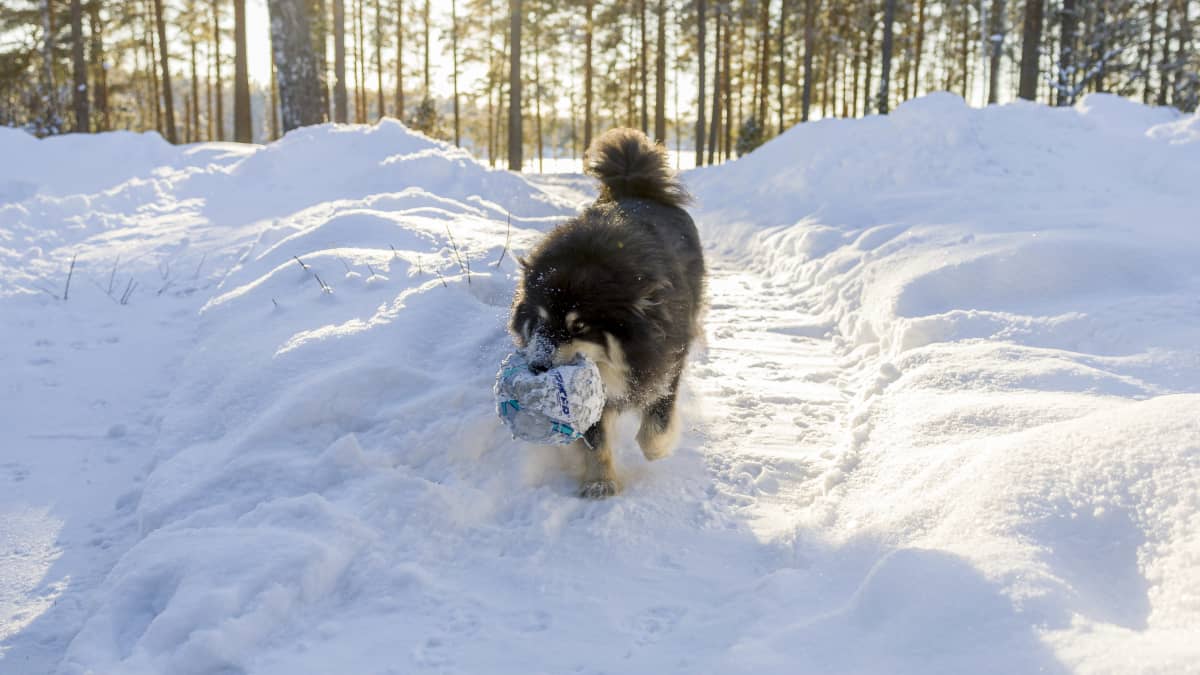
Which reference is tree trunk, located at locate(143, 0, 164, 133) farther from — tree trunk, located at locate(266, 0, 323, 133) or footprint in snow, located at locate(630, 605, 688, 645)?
footprint in snow, located at locate(630, 605, 688, 645)

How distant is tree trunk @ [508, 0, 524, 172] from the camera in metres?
19.2

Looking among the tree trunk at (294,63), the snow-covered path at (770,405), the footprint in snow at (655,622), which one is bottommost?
the footprint in snow at (655,622)

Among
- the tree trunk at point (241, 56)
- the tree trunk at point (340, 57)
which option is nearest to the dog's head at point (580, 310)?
the tree trunk at point (340, 57)

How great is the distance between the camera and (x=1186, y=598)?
1.88m

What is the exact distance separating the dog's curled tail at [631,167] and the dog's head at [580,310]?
2081mm

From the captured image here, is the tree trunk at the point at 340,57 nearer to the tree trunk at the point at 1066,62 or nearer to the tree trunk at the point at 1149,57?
the tree trunk at the point at 1066,62

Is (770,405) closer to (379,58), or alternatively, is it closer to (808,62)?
(808,62)

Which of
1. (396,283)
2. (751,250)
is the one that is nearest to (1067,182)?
(751,250)

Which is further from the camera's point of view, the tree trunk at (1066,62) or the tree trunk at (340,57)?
the tree trunk at (1066,62)

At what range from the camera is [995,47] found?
1030 inches

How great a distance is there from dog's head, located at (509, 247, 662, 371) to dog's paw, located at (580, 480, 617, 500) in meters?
0.54

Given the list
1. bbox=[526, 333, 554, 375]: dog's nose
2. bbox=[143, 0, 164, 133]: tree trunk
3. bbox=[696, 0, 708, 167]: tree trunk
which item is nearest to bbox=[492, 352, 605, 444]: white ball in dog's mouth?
bbox=[526, 333, 554, 375]: dog's nose

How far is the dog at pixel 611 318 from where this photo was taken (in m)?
3.11

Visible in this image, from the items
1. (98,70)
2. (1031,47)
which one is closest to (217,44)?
(98,70)
